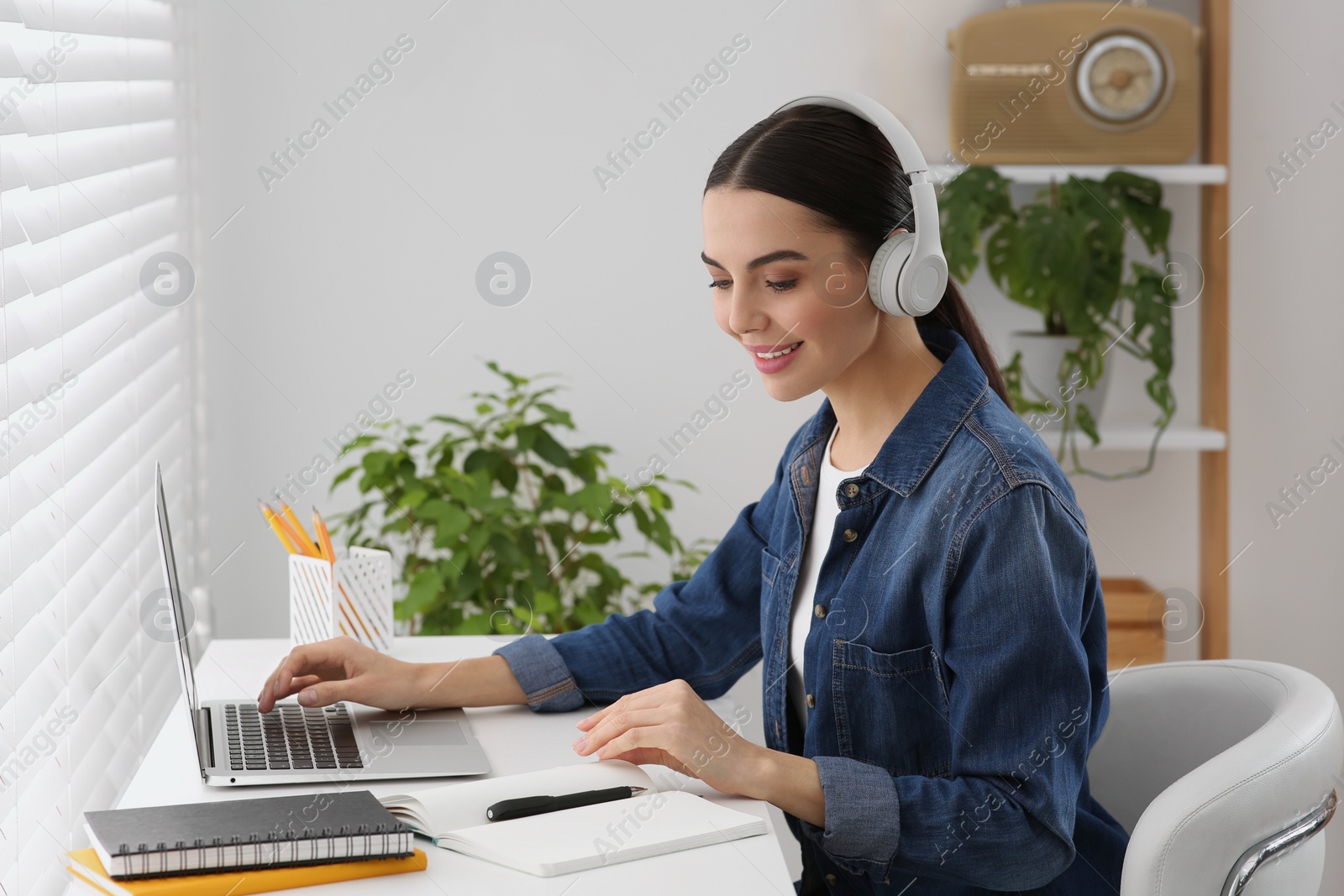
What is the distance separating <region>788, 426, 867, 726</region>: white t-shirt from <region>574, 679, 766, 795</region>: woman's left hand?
22cm

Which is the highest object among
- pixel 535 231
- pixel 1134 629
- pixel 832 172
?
pixel 535 231

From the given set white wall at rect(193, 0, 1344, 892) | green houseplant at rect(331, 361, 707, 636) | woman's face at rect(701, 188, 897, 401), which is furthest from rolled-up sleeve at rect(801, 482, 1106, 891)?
white wall at rect(193, 0, 1344, 892)

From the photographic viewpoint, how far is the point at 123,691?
1475mm

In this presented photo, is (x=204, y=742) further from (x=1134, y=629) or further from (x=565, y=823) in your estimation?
(x=1134, y=629)

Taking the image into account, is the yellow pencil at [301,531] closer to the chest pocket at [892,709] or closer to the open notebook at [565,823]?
the open notebook at [565,823]

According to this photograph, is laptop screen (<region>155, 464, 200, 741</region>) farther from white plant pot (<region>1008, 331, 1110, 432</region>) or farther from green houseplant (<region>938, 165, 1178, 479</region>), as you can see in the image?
white plant pot (<region>1008, 331, 1110, 432</region>)

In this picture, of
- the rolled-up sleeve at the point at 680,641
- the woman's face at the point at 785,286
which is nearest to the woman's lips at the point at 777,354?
the woman's face at the point at 785,286

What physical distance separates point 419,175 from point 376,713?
3.96 ft

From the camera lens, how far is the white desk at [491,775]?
31.4 inches

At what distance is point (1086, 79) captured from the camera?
2.05 m

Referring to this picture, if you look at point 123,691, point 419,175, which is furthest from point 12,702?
point 419,175

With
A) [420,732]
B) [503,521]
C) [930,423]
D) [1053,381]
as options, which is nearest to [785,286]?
[930,423]

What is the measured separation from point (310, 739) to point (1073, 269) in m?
1.44

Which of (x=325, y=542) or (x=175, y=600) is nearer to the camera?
(x=175, y=600)
